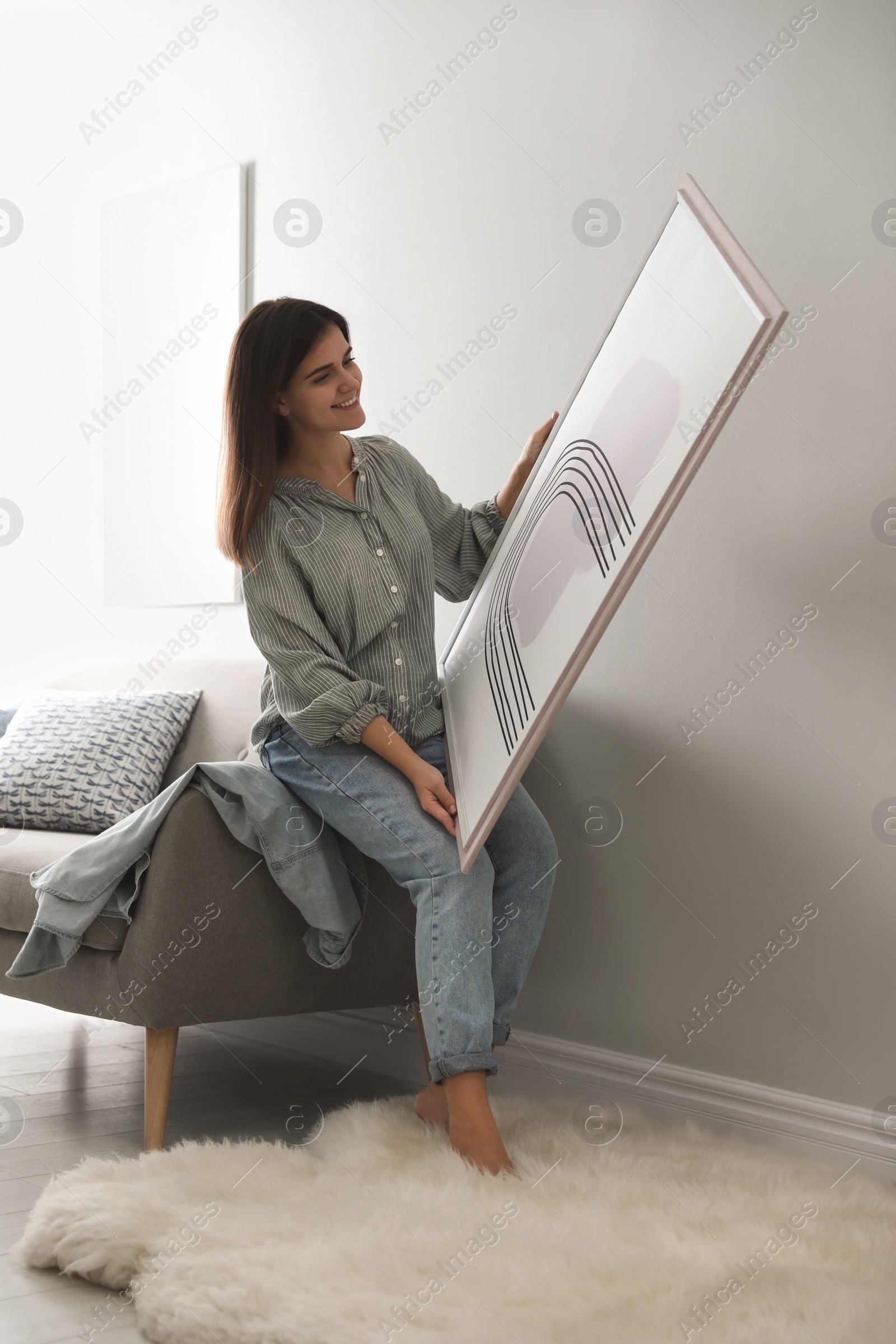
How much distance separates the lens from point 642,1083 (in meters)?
1.89

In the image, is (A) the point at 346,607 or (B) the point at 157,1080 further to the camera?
(A) the point at 346,607

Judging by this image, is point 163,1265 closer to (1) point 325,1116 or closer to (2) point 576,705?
(1) point 325,1116

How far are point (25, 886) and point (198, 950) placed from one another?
1.32 ft

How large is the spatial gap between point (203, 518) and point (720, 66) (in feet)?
5.37

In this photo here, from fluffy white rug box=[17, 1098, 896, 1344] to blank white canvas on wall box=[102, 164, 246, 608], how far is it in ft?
5.25

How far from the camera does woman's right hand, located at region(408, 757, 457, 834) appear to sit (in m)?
1.63

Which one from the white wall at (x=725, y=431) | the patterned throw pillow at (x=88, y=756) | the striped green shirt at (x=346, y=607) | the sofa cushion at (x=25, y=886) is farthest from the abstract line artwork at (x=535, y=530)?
the patterned throw pillow at (x=88, y=756)

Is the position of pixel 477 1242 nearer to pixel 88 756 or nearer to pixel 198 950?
pixel 198 950

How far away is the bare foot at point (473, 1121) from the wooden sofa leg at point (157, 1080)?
447mm

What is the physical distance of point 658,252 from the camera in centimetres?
155

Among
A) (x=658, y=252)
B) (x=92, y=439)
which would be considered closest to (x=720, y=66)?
(x=658, y=252)

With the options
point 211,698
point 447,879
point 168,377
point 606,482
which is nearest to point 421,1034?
point 447,879

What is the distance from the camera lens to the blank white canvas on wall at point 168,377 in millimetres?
2871

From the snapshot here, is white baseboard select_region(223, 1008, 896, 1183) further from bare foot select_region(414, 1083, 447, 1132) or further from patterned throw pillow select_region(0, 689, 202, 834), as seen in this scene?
patterned throw pillow select_region(0, 689, 202, 834)
